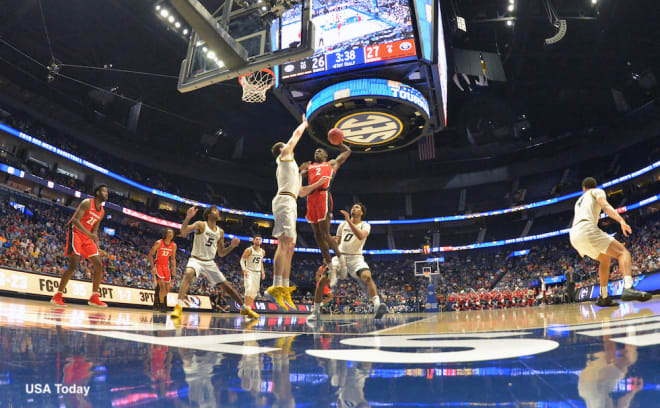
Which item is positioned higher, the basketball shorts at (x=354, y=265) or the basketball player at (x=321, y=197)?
the basketball player at (x=321, y=197)

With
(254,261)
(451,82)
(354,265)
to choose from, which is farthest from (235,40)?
(451,82)

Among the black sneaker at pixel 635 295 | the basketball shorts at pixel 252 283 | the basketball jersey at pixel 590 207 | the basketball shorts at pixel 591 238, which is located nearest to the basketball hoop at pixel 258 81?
the basketball shorts at pixel 252 283

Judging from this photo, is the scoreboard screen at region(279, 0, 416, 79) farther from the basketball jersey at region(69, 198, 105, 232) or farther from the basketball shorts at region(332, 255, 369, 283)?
the basketball jersey at region(69, 198, 105, 232)

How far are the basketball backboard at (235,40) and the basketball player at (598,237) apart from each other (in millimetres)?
4930

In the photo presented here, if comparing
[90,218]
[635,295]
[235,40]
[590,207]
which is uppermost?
[235,40]

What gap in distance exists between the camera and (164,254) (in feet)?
34.4

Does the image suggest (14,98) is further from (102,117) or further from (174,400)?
(174,400)

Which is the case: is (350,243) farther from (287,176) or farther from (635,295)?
(635,295)

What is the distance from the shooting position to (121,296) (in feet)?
55.1

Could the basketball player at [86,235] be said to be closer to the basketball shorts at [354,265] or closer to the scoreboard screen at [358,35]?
the basketball shorts at [354,265]

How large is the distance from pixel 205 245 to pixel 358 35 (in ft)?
29.8

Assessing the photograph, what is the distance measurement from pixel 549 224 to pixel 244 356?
3566cm

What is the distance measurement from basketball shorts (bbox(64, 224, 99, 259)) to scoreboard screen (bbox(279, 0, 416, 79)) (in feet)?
28.6

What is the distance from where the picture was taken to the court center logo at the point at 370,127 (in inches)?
599
